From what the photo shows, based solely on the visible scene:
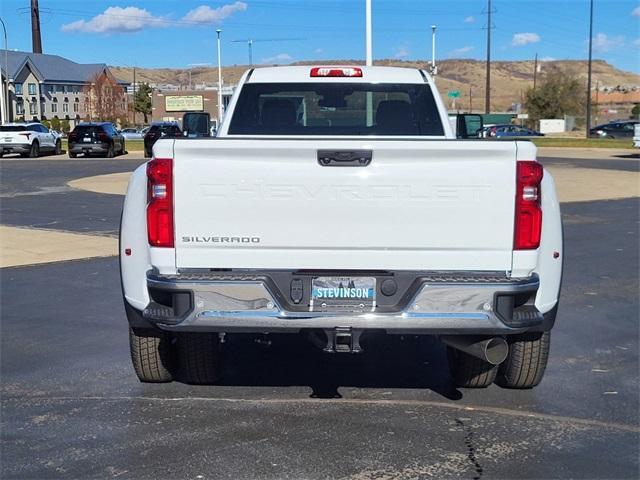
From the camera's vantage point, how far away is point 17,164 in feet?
110

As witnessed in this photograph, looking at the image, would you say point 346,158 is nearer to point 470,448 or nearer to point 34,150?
point 470,448

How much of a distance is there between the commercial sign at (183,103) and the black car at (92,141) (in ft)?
229

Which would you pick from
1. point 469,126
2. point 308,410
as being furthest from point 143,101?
point 308,410

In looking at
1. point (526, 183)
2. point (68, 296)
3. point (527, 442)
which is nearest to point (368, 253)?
point (526, 183)

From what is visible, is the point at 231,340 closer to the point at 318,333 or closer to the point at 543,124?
the point at 318,333

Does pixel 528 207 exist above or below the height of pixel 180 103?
below

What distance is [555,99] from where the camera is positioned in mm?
83188

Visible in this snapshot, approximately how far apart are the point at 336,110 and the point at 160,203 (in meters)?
2.78

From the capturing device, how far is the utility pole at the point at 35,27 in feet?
243

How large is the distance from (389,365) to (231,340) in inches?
55.1

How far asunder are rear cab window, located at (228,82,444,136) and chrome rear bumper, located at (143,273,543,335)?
2.41 m

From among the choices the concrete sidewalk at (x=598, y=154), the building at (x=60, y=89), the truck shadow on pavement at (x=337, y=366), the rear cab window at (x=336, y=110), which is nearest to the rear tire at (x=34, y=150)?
the concrete sidewalk at (x=598, y=154)

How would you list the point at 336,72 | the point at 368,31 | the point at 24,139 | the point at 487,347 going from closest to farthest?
the point at 487,347 → the point at 336,72 → the point at 368,31 → the point at 24,139

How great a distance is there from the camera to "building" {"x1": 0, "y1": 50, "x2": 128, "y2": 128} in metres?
101
